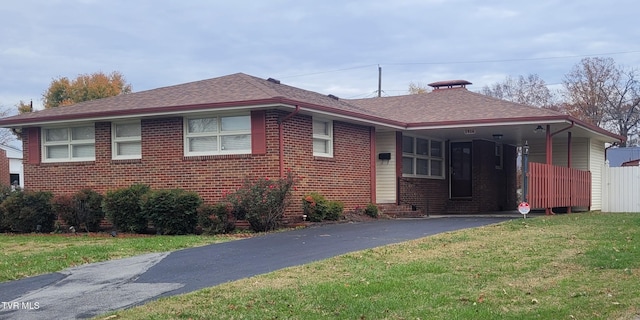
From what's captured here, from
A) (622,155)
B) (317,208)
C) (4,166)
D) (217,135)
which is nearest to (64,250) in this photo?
(217,135)

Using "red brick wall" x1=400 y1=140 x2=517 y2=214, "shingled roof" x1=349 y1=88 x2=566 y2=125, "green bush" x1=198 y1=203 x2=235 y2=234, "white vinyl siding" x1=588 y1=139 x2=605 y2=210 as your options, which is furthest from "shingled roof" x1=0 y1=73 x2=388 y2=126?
"white vinyl siding" x1=588 y1=139 x2=605 y2=210

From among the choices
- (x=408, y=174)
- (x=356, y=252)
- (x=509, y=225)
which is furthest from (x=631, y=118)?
(x=356, y=252)

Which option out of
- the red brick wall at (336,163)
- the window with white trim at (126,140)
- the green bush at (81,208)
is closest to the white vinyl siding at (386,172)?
the red brick wall at (336,163)

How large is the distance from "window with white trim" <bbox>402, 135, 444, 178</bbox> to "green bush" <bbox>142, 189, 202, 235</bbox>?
8249mm

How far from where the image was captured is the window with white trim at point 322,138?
17125 mm

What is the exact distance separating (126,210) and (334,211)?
4968 millimetres

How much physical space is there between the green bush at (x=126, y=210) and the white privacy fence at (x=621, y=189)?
56.5 feet

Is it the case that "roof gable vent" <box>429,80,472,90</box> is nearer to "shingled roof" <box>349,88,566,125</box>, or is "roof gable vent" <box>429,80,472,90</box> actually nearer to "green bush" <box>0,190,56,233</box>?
"shingled roof" <box>349,88,566,125</box>

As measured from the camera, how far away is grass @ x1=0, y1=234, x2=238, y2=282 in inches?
380

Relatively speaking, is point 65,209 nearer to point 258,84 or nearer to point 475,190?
point 258,84

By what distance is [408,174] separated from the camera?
21297 millimetres

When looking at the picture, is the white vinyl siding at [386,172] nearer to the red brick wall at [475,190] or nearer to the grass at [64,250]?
the red brick wall at [475,190]

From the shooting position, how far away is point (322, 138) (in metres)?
17.4

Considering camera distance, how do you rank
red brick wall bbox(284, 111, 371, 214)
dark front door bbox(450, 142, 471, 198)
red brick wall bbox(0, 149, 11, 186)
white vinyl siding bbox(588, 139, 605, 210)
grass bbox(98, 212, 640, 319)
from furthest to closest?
red brick wall bbox(0, 149, 11, 186)
white vinyl siding bbox(588, 139, 605, 210)
dark front door bbox(450, 142, 471, 198)
red brick wall bbox(284, 111, 371, 214)
grass bbox(98, 212, 640, 319)
